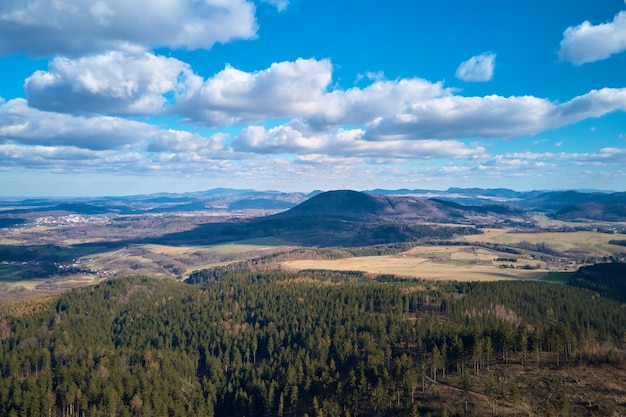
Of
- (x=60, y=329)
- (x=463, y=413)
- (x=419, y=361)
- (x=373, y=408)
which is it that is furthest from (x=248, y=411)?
(x=60, y=329)

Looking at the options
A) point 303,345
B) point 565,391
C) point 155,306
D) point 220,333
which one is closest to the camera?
point 565,391

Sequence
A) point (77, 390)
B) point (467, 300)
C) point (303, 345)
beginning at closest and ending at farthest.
Result: point (77, 390) → point (303, 345) → point (467, 300)

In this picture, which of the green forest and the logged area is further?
the green forest

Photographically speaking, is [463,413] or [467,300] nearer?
[463,413]

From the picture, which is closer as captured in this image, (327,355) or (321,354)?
(321,354)

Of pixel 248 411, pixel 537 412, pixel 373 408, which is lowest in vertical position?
pixel 248 411

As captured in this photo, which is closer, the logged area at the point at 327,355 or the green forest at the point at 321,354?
the logged area at the point at 327,355

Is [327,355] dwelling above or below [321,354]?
below

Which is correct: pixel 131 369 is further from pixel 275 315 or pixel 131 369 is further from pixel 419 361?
pixel 419 361
